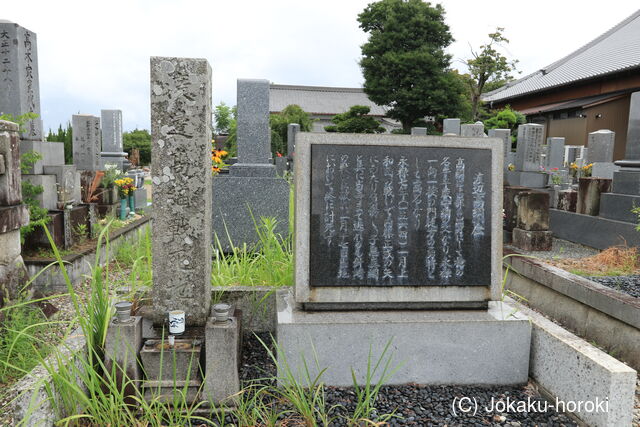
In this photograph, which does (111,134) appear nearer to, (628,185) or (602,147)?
(628,185)

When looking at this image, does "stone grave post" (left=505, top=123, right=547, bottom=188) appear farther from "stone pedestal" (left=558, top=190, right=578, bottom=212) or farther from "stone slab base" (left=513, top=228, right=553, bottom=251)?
"stone slab base" (left=513, top=228, right=553, bottom=251)

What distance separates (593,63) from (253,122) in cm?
1985

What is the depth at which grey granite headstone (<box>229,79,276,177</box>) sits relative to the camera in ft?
18.6

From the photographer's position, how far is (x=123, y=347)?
Result: 7.48ft

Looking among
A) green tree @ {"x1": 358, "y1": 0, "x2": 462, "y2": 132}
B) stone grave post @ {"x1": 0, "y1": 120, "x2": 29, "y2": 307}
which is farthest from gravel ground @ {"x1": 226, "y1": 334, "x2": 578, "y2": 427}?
green tree @ {"x1": 358, "y1": 0, "x2": 462, "y2": 132}

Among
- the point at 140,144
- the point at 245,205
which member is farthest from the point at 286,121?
the point at 245,205

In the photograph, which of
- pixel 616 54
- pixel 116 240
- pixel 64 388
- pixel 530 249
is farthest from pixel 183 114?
pixel 616 54

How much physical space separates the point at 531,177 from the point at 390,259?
270 inches

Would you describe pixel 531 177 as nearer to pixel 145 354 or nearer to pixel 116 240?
pixel 116 240

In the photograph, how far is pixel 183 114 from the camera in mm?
2383

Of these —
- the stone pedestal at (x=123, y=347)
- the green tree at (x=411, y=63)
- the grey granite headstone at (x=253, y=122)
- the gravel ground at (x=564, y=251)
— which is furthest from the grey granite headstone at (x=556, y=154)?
the stone pedestal at (x=123, y=347)

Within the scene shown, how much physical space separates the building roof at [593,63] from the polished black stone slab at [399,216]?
16574 millimetres

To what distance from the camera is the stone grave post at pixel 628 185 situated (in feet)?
18.3

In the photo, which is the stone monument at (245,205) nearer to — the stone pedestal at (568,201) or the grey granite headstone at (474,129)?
the grey granite headstone at (474,129)
